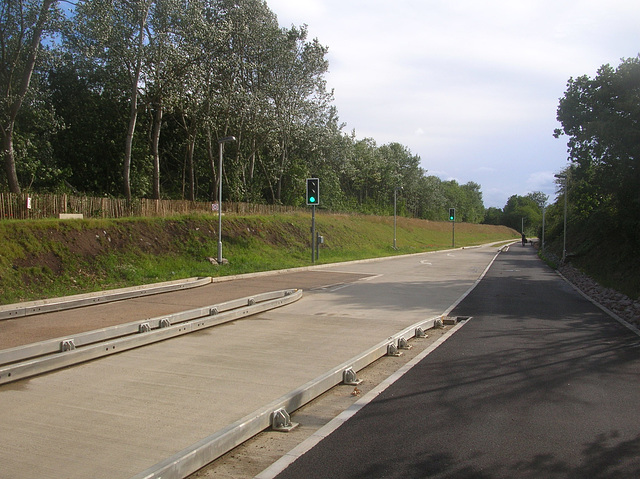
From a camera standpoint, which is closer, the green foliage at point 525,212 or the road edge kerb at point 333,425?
the road edge kerb at point 333,425

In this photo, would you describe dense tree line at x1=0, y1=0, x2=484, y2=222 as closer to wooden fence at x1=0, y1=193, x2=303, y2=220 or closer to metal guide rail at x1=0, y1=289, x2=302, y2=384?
wooden fence at x1=0, y1=193, x2=303, y2=220

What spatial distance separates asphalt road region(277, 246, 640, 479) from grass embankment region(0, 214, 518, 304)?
12243 millimetres

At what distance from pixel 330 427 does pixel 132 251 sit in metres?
19.1

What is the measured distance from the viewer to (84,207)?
24.7m

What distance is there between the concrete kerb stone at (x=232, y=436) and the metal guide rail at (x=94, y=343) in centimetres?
324

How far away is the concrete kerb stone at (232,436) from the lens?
4051 mm

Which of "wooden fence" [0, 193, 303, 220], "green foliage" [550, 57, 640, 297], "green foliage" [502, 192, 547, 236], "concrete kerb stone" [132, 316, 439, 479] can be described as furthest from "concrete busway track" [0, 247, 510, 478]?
"green foliage" [502, 192, 547, 236]

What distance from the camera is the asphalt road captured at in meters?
4.42

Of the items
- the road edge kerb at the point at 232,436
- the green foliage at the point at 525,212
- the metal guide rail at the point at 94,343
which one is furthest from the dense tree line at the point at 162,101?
the green foliage at the point at 525,212

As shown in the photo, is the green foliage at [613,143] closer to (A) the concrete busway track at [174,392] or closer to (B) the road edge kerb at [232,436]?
(A) the concrete busway track at [174,392]

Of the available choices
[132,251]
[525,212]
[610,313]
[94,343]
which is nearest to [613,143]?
[610,313]

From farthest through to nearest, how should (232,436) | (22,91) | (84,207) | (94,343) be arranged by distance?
(84,207), (22,91), (94,343), (232,436)

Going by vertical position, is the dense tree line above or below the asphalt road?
above

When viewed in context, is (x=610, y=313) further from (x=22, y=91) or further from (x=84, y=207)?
(x=22, y=91)
